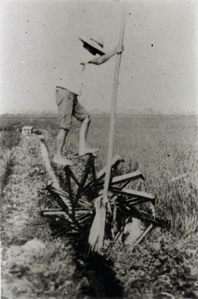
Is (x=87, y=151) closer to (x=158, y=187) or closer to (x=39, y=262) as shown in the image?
(x=158, y=187)

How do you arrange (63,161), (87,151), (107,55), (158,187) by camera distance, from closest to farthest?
(107,55) → (63,161) → (87,151) → (158,187)

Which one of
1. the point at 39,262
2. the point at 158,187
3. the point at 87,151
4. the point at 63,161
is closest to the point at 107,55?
the point at 87,151

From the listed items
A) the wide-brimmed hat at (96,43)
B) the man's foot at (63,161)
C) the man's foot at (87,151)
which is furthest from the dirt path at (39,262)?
the wide-brimmed hat at (96,43)

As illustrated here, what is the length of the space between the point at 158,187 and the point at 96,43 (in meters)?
2.11

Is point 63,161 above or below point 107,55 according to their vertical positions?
below

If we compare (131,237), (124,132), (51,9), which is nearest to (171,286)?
(131,237)

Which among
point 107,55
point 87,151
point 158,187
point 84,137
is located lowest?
point 158,187

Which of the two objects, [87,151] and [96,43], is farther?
[87,151]

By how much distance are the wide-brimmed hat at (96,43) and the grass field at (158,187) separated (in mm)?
1523

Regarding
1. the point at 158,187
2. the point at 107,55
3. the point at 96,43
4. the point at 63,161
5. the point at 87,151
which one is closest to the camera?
the point at 107,55

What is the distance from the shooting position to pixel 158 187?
3.49m

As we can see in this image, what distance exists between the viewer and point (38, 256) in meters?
2.89

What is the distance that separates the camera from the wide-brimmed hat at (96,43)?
279 cm

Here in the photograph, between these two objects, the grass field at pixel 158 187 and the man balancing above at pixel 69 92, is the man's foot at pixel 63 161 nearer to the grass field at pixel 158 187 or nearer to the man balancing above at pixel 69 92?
the man balancing above at pixel 69 92
